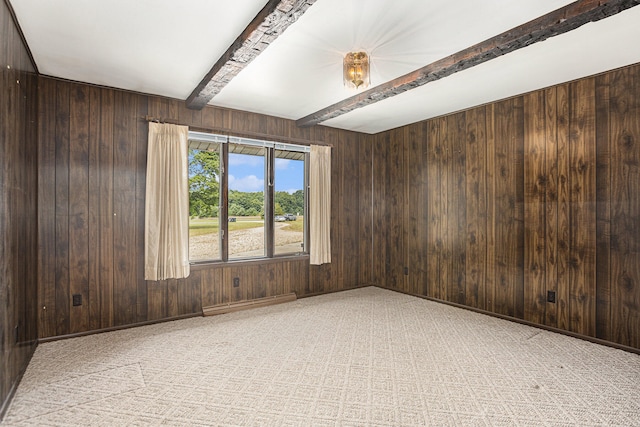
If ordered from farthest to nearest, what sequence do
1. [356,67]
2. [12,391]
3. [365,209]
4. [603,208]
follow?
[365,209], [603,208], [356,67], [12,391]

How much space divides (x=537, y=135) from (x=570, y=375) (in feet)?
7.67

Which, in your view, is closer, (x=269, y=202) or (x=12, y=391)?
(x=12, y=391)

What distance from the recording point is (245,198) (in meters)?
4.26

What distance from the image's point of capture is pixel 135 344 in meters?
2.97

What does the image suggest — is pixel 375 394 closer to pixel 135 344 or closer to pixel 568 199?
pixel 135 344

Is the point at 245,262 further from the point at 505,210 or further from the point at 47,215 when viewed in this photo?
the point at 505,210

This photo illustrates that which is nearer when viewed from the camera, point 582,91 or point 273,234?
point 582,91

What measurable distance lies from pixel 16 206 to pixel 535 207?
462 cm

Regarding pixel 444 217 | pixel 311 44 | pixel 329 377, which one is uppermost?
pixel 311 44

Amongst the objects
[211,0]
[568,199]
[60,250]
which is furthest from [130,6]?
[568,199]

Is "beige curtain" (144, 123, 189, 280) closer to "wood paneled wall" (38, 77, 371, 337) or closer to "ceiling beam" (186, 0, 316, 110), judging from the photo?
"wood paneled wall" (38, 77, 371, 337)

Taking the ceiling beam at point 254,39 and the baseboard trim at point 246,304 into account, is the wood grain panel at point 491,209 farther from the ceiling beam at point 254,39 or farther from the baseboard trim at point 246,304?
the ceiling beam at point 254,39

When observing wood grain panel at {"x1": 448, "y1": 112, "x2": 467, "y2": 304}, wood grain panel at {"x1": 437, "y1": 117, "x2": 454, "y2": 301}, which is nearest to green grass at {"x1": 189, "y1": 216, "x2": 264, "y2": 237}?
wood grain panel at {"x1": 437, "y1": 117, "x2": 454, "y2": 301}

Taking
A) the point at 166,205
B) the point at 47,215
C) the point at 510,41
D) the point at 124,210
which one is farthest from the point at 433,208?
the point at 47,215
